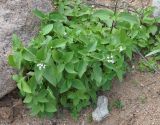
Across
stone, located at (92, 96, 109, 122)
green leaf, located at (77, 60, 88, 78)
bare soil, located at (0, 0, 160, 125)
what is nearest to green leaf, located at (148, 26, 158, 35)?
bare soil, located at (0, 0, 160, 125)

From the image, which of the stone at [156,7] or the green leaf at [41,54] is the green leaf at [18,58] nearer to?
the green leaf at [41,54]

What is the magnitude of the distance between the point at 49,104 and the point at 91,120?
340 mm

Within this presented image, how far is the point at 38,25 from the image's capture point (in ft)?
10.7

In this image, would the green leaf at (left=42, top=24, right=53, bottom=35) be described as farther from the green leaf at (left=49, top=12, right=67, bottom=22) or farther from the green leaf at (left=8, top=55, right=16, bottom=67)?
the green leaf at (left=8, top=55, right=16, bottom=67)

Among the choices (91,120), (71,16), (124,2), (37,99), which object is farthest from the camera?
(124,2)

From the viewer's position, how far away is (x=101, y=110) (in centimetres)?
313

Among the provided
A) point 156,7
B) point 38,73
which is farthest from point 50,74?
point 156,7

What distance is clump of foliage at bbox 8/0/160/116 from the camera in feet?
9.41

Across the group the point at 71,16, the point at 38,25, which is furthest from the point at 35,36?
the point at 71,16

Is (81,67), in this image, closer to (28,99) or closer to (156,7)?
(28,99)

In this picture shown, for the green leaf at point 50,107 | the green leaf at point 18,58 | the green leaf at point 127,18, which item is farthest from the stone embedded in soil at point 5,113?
the green leaf at point 127,18

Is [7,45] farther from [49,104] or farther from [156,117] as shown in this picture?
[156,117]

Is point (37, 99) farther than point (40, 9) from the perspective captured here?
No

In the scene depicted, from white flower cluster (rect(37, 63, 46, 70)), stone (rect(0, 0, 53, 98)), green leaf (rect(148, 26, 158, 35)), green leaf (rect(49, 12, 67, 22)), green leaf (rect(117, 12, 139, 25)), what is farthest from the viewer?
green leaf (rect(148, 26, 158, 35))
